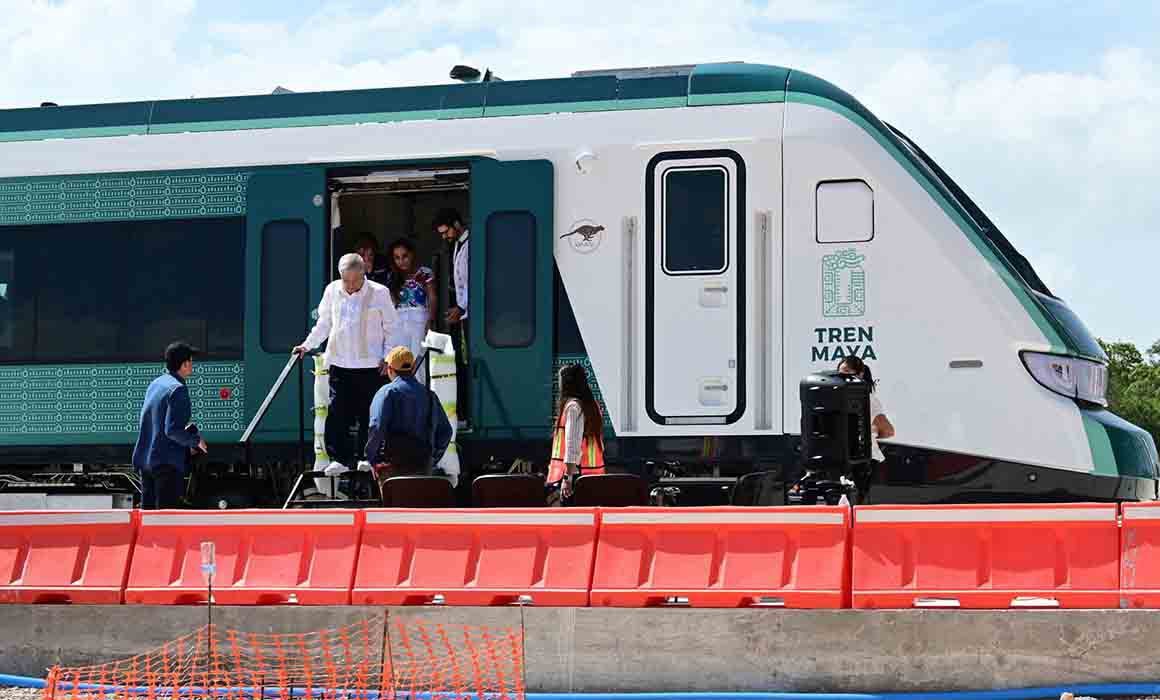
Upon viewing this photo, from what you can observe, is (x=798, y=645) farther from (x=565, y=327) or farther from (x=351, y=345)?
(x=351, y=345)

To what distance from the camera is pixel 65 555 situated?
9500 millimetres

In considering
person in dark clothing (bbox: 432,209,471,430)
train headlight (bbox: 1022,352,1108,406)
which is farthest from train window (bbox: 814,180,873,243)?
person in dark clothing (bbox: 432,209,471,430)

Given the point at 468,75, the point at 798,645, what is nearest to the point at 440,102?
the point at 468,75

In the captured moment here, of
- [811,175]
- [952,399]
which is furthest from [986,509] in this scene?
[811,175]

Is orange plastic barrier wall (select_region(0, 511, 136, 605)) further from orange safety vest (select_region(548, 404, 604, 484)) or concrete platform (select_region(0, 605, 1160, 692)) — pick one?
orange safety vest (select_region(548, 404, 604, 484))

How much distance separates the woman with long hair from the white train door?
1.79 metres

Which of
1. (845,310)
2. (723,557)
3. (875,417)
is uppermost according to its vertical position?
(845,310)

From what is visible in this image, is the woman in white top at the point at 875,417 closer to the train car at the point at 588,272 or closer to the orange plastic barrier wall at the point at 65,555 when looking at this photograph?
the train car at the point at 588,272

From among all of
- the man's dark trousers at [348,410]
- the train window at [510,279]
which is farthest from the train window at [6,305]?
the train window at [510,279]

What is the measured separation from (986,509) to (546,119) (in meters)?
4.69

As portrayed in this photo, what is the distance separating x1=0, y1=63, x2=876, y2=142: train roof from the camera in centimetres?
1124

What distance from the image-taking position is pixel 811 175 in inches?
431

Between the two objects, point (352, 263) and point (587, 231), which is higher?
point (587, 231)

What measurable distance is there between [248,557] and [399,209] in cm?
404
